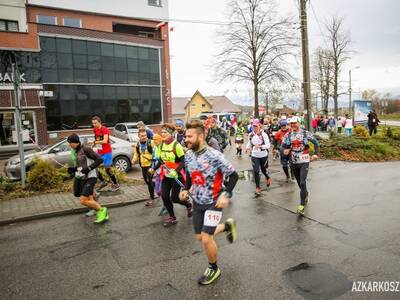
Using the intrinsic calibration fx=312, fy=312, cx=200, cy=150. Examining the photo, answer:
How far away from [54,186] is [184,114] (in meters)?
69.1

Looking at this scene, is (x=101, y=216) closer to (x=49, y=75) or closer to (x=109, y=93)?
(x=49, y=75)

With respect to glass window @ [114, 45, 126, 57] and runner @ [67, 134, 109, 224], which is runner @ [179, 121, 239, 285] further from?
glass window @ [114, 45, 126, 57]

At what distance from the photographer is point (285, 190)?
26.9 feet

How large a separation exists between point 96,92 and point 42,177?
1944 cm

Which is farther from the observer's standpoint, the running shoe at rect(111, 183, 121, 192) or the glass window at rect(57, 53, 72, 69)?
the glass window at rect(57, 53, 72, 69)

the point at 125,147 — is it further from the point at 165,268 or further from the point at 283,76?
the point at 283,76

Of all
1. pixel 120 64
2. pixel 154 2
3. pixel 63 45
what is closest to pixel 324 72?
pixel 154 2

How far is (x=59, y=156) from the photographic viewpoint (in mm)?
10414

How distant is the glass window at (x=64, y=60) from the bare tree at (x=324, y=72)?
31.8 metres

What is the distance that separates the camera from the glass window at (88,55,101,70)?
26078 millimetres

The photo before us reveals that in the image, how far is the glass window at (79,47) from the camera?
25219 mm

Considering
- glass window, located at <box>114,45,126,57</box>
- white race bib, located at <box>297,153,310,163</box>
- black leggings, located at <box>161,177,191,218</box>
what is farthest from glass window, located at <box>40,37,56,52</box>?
white race bib, located at <box>297,153,310,163</box>

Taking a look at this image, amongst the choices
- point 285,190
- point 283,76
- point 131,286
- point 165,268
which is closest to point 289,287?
point 165,268

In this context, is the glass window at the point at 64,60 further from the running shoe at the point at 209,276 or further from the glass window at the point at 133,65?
the running shoe at the point at 209,276
